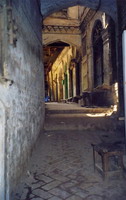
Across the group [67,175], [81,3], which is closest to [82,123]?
[67,175]

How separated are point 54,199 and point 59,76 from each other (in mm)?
23490

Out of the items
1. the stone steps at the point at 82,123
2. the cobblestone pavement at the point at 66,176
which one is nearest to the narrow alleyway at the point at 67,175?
the cobblestone pavement at the point at 66,176

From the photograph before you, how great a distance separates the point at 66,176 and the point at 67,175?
52 mm

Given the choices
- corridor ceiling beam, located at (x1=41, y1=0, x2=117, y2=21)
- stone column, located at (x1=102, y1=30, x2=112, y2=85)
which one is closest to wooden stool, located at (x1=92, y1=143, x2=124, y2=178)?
corridor ceiling beam, located at (x1=41, y1=0, x2=117, y2=21)

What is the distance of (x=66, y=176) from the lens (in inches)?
174

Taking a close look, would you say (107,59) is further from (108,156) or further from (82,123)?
(108,156)

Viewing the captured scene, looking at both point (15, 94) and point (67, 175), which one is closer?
point (15, 94)

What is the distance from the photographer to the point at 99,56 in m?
12.9

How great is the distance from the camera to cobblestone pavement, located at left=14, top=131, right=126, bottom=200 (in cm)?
367

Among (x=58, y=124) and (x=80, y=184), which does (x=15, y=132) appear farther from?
(x=58, y=124)

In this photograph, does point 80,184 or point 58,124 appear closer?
point 80,184

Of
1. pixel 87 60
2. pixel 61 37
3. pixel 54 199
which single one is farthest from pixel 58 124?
pixel 61 37

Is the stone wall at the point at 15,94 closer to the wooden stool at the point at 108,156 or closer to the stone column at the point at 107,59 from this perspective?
the wooden stool at the point at 108,156

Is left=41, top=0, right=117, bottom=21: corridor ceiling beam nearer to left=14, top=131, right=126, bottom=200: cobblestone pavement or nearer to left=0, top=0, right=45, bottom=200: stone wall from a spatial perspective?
left=0, top=0, right=45, bottom=200: stone wall
